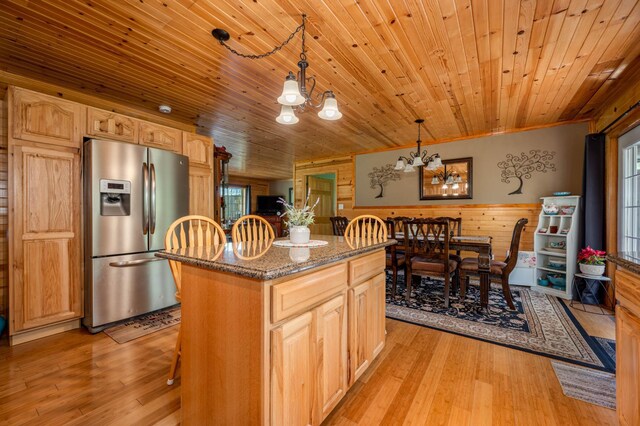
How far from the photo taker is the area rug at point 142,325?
2.46 m

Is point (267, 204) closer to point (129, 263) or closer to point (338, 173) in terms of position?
point (338, 173)

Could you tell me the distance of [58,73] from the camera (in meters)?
2.58

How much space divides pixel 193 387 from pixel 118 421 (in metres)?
0.58

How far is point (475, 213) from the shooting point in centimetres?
455

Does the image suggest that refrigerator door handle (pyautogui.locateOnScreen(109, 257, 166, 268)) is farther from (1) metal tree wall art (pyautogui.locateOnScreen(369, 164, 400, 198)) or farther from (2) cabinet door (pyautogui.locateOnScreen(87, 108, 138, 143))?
(1) metal tree wall art (pyautogui.locateOnScreen(369, 164, 400, 198))

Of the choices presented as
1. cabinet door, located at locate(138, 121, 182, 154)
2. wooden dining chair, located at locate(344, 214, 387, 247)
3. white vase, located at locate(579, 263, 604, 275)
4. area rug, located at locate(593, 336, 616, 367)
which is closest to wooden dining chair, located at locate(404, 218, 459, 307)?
wooden dining chair, located at locate(344, 214, 387, 247)

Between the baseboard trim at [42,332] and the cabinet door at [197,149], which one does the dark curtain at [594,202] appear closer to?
the cabinet door at [197,149]

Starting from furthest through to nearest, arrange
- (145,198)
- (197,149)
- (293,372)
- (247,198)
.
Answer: (247,198) → (197,149) → (145,198) → (293,372)

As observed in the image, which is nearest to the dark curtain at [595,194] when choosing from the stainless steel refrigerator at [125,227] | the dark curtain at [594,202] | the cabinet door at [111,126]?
the dark curtain at [594,202]

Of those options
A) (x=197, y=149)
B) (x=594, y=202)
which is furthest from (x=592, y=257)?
(x=197, y=149)

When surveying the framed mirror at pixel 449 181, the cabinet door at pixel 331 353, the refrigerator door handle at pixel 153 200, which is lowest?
the cabinet door at pixel 331 353

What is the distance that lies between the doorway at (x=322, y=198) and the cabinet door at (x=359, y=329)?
491 cm

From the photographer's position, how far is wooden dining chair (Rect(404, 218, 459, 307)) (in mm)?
3125

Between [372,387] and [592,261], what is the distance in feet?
10.1
